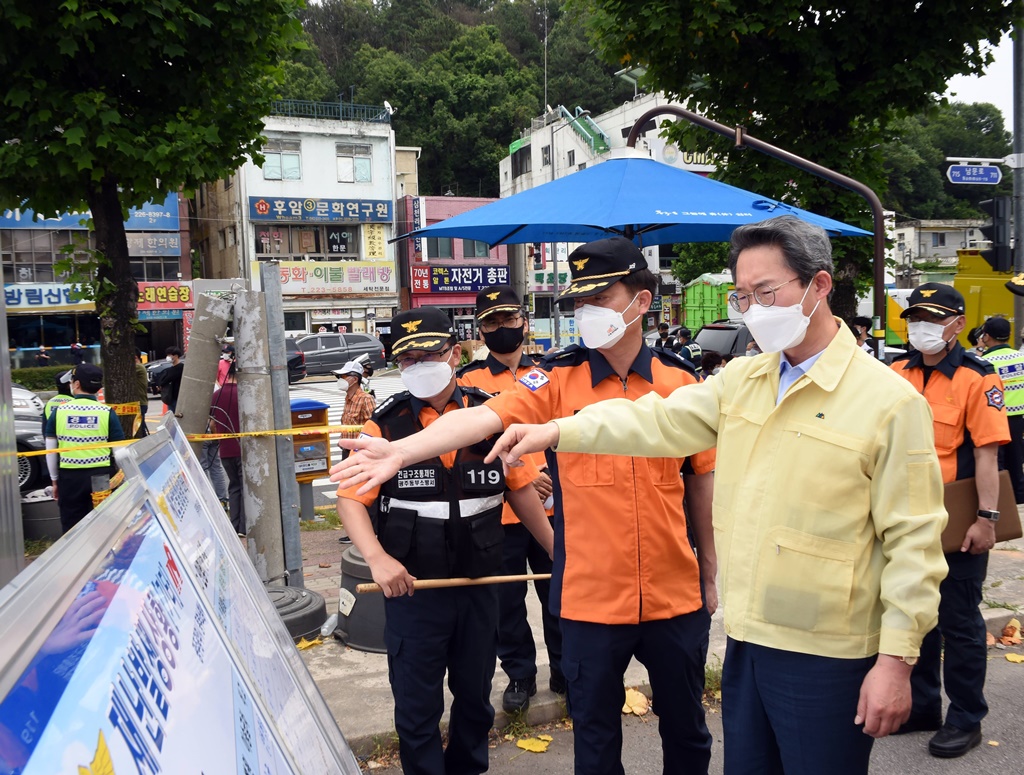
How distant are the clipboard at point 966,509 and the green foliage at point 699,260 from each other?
3710 centimetres

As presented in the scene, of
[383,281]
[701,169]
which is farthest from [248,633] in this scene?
[701,169]

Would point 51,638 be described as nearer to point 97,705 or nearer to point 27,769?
point 97,705

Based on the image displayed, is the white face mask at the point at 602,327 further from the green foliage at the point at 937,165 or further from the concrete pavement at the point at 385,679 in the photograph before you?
the green foliage at the point at 937,165

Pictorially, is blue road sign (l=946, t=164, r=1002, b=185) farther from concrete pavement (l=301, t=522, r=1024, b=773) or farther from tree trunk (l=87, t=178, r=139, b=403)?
tree trunk (l=87, t=178, r=139, b=403)

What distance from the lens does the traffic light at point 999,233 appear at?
951 centimetres

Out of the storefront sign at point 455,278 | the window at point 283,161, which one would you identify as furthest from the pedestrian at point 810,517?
the window at point 283,161

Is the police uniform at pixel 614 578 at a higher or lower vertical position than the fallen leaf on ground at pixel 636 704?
higher

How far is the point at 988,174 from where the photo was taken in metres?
9.68

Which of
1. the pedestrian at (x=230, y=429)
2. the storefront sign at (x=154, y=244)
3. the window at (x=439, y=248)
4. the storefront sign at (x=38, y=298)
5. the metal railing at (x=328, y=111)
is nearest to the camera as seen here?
the pedestrian at (x=230, y=429)

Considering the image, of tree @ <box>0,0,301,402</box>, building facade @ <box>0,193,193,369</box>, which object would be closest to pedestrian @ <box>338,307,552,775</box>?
tree @ <box>0,0,301,402</box>

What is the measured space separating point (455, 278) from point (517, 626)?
130 feet

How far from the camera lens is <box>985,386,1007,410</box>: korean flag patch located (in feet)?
13.2

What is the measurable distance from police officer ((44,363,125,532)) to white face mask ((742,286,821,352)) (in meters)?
Result: 6.65

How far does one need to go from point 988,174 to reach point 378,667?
8.95 meters
